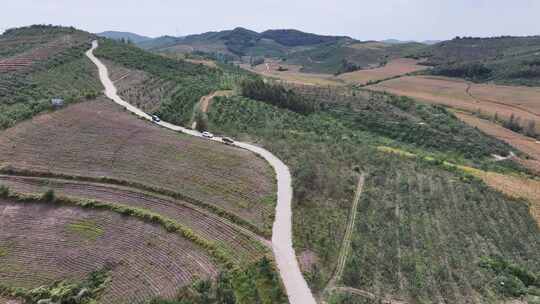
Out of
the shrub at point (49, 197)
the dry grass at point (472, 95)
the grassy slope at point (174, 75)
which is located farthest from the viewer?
the dry grass at point (472, 95)

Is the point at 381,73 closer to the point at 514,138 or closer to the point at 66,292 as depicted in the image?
the point at 514,138

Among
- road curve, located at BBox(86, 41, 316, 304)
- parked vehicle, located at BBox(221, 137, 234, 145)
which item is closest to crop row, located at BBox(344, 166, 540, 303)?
road curve, located at BBox(86, 41, 316, 304)

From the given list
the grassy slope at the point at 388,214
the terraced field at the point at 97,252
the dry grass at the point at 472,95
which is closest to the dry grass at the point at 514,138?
the dry grass at the point at 472,95

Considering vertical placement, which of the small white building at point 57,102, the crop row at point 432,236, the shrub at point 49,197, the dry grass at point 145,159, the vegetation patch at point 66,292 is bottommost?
the vegetation patch at point 66,292

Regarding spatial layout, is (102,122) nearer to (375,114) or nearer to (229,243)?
(229,243)

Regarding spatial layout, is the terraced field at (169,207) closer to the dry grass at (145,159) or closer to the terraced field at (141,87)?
the dry grass at (145,159)

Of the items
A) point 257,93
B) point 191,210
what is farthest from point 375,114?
point 191,210
